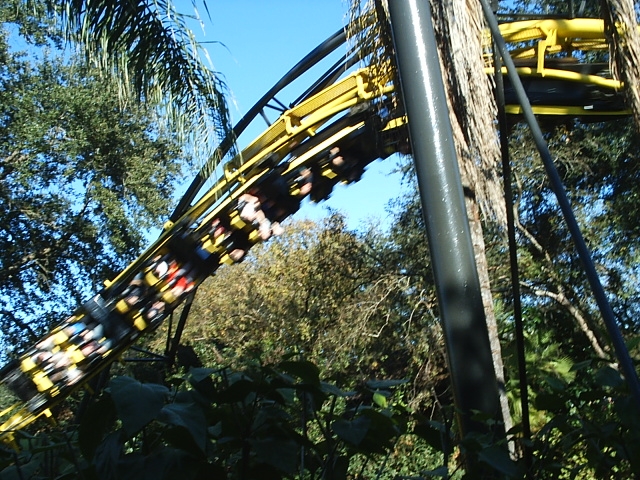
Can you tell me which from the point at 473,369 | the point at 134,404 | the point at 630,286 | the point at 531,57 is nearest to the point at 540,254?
the point at 630,286

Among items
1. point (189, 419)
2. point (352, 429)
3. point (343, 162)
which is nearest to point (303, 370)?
point (352, 429)

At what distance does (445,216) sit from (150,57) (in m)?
5.15

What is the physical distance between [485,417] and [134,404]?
29.0 inches

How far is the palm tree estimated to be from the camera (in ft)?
20.2

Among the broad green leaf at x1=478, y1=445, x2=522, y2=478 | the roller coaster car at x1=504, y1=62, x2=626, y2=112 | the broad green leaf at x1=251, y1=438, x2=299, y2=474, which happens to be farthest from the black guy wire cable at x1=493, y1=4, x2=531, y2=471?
the roller coaster car at x1=504, y1=62, x2=626, y2=112

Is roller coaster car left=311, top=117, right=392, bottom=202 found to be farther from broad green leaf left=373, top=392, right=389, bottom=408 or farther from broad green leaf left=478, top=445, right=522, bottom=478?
broad green leaf left=478, top=445, right=522, bottom=478

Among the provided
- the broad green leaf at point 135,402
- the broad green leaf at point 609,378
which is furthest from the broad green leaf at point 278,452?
the broad green leaf at point 609,378

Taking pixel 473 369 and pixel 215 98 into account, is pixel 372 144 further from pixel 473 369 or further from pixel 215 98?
pixel 473 369

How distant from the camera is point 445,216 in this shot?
6.80ft

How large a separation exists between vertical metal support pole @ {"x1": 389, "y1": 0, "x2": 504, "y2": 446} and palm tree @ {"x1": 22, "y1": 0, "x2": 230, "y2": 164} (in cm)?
442

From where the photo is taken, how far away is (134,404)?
1235 mm

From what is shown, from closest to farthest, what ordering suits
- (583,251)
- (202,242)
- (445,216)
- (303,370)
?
1. (303,370)
2. (583,251)
3. (445,216)
4. (202,242)

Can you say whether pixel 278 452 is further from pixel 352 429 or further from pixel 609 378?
pixel 609 378

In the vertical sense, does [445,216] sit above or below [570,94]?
below
